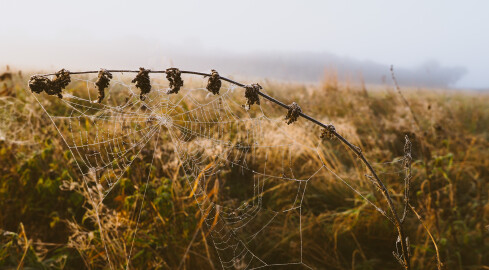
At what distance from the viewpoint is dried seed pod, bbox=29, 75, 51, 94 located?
1.01m

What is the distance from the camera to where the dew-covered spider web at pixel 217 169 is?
2.18 m

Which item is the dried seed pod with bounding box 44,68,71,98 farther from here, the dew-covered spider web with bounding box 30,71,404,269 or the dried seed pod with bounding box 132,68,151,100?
the dew-covered spider web with bounding box 30,71,404,269

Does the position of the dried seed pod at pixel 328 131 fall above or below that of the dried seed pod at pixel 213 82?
below

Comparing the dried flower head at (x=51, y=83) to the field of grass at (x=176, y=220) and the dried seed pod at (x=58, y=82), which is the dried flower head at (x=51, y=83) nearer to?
the dried seed pod at (x=58, y=82)

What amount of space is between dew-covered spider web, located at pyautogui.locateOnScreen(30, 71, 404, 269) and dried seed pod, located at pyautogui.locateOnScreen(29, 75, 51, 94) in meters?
0.62

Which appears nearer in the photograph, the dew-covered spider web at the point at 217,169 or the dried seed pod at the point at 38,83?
the dried seed pod at the point at 38,83

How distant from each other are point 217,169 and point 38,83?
198 centimetres

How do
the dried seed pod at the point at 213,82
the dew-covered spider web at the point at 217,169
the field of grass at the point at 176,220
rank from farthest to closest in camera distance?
the field of grass at the point at 176,220 < the dew-covered spider web at the point at 217,169 < the dried seed pod at the point at 213,82

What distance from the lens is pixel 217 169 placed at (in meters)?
2.92

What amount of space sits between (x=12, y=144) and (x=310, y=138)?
303cm

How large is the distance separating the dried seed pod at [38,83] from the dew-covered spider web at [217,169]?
62 centimetres

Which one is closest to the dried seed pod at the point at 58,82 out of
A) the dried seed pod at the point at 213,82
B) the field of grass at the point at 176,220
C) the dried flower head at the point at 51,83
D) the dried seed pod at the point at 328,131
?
the dried flower head at the point at 51,83

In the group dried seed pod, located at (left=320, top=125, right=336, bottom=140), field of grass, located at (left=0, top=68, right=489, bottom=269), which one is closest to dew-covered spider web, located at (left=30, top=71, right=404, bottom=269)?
field of grass, located at (left=0, top=68, right=489, bottom=269)

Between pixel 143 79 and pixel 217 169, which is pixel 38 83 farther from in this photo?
pixel 217 169
